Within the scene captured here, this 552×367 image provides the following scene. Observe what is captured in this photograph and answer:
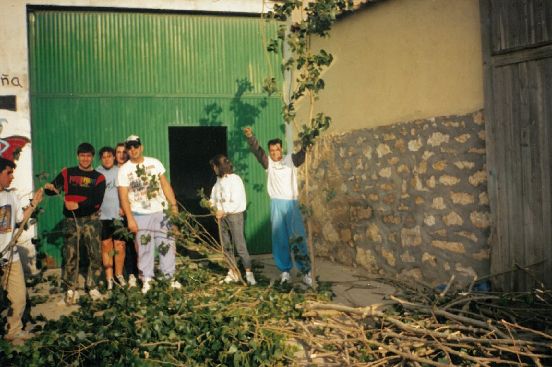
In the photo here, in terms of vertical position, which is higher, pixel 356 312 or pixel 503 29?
pixel 503 29

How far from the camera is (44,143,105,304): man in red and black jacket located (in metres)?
7.14

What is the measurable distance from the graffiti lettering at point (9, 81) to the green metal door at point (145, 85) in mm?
308

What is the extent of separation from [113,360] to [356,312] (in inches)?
79.4

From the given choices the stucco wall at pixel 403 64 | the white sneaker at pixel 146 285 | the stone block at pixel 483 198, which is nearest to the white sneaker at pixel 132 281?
the white sneaker at pixel 146 285

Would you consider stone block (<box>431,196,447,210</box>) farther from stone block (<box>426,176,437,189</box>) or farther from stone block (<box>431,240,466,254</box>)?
stone block (<box>431,240,466,254</box>)

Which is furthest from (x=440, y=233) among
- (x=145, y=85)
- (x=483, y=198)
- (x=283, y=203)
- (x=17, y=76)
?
(x=17, y=76)

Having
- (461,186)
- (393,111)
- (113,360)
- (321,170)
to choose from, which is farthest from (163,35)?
(113,360)

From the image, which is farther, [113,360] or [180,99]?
[180,99]

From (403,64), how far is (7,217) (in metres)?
4.82

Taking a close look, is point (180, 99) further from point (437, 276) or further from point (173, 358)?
point (173, 358)

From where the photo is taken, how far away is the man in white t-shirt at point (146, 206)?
272 inches

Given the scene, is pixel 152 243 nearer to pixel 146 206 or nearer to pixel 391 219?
pixel 146 206

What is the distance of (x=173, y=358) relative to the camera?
4703 mm

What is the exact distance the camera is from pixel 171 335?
4.98m
